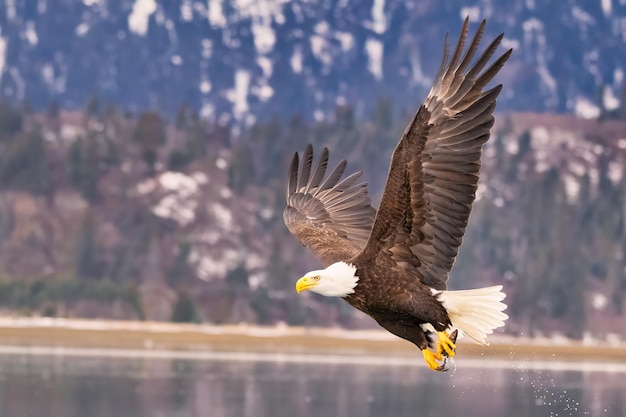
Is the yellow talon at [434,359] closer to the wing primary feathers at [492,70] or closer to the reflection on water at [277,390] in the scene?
the wing primary feathers at [492,70]

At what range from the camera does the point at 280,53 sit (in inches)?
3999

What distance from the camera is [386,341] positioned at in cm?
4534

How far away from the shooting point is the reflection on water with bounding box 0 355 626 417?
75.5 feet

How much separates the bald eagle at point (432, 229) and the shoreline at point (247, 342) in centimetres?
2854

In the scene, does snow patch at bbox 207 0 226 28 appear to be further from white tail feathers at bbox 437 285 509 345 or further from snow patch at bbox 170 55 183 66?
white tail feathers at bbox 437 285 509 345

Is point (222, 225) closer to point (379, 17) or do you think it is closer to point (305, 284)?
point (379, 17)

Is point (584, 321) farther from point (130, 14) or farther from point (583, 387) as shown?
point (130, 14)

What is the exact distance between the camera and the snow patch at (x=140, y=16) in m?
Result: 99.0

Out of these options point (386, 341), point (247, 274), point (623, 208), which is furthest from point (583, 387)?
point (623, 208)

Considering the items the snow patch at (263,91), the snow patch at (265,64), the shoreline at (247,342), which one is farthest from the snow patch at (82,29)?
the shoreline at (247,342)

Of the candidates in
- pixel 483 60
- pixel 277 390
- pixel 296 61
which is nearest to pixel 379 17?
pixel 296 61

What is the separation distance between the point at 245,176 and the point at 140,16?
39619mm

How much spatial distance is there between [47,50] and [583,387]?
71754 mm

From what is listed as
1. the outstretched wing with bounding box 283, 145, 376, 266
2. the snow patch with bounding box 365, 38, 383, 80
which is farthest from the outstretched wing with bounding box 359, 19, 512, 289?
the snow patch with bounding box 365, 38, 383, 80
